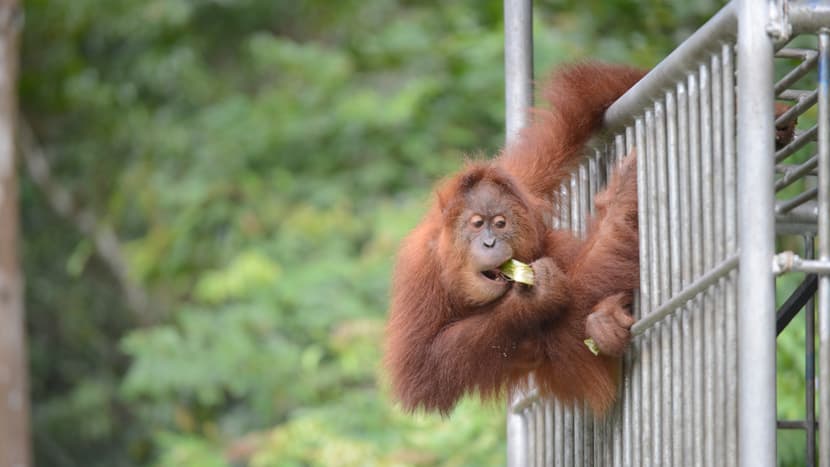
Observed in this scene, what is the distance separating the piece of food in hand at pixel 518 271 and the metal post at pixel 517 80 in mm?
704

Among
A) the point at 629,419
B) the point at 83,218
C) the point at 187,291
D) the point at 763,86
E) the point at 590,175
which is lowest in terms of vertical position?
the point at 629,419

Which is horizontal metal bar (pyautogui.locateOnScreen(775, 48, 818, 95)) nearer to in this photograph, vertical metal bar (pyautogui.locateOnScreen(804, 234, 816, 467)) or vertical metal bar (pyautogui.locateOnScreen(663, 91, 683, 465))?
vertical metal bar (pyautogui.locateOnScreen(663, 91, 683, 465))

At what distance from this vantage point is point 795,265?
2328 millimetres

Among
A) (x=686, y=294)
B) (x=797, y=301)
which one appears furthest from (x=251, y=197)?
(x=686, y=294)

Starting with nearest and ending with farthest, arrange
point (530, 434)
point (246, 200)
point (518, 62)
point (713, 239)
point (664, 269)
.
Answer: point (713, 239) < point (664, 269) < point (530, 434) < point (518, 62) < point (246, 200)

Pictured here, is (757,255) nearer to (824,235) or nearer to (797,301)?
(824,235)

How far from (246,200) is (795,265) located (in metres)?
8.97

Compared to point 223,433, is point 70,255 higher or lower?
higher

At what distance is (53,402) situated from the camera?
13656mm

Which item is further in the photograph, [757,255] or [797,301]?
[797,301]

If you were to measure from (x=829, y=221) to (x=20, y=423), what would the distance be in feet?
27.1

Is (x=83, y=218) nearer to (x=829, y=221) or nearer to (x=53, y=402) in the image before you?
(x=53, y=402)

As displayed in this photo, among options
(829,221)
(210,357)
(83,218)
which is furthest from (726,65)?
(83,218)

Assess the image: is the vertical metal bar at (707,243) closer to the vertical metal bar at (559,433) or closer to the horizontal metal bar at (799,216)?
the horizontal metal bar at (799,216)
